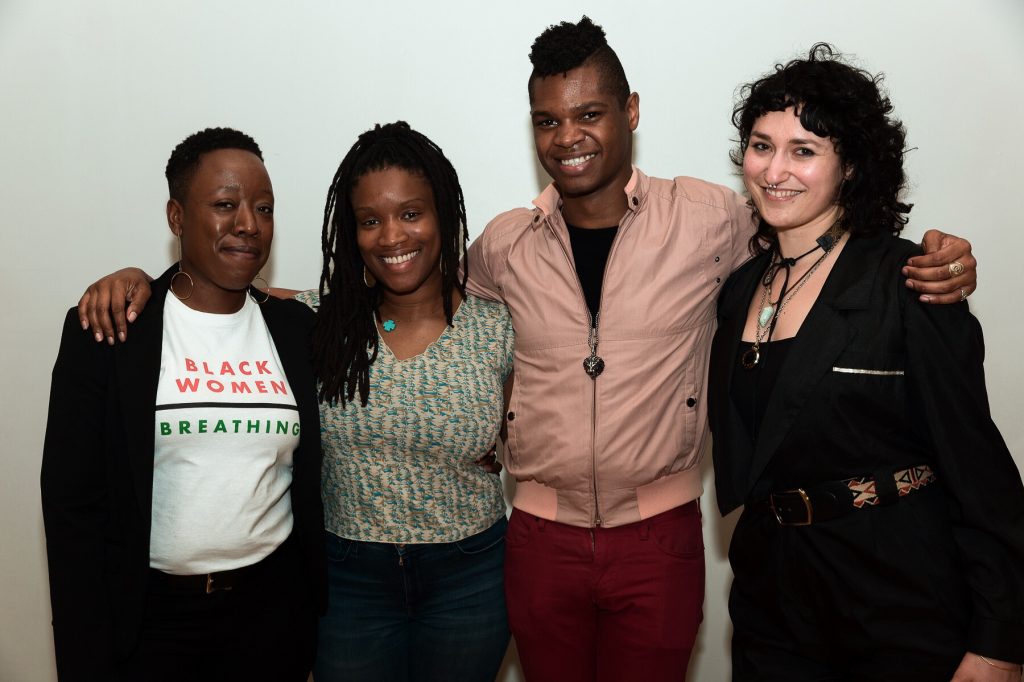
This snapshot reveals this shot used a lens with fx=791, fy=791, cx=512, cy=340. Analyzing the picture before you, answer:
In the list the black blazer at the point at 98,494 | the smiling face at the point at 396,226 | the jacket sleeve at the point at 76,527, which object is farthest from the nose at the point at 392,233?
the jacket sleeve at the point at 76,527

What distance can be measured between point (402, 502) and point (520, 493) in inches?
13.6

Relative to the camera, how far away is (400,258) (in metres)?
2.06

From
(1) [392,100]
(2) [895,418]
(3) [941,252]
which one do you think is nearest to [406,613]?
(2) [895,418]

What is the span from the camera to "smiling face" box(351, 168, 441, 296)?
2.05 m

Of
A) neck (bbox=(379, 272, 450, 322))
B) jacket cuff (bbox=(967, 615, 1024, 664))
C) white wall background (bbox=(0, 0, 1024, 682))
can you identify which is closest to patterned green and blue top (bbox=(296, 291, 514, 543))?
neck (bbox=(379, 272, 450, 322))

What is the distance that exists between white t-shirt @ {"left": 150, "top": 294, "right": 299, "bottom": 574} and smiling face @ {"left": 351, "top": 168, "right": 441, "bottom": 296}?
0.41 metres

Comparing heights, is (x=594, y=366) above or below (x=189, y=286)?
below

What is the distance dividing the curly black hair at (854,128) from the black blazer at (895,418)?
0.07 meters

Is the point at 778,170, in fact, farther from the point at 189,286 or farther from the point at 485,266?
the point at 189,286

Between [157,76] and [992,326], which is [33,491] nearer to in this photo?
[157,76]

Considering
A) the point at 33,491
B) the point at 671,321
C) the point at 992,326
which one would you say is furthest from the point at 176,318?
the point at 992,326

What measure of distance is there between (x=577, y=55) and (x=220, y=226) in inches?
38.9

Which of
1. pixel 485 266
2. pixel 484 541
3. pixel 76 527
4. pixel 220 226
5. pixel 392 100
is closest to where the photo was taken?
pixel 76 527

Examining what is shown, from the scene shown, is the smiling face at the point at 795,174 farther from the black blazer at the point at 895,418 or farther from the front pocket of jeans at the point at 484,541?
the front pocket of jeans at the point at 484,541
